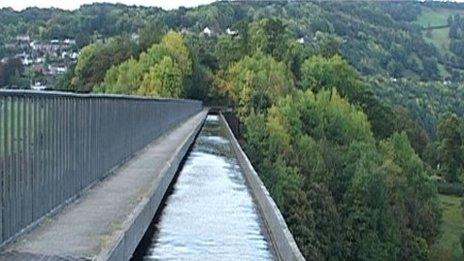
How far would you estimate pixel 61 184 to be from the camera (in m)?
12.2

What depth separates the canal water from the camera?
475 inches

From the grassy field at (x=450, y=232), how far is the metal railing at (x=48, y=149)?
2219 inches

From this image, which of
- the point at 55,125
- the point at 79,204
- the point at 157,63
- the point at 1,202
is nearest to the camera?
the point at 1,202

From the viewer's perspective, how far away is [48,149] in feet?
37.0

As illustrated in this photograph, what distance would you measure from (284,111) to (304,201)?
25.6 meters

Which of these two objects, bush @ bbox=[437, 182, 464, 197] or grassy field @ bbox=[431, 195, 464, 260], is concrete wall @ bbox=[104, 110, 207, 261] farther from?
bush @ bbox=[437, 182, 464, 197]

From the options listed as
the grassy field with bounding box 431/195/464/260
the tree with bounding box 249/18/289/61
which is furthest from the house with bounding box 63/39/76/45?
the grassy field with bounding box 431/195/464/260

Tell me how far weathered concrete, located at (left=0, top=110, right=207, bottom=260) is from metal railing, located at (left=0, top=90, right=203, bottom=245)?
0.66ft

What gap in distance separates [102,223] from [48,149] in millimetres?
1222

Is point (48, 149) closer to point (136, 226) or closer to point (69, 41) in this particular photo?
point (136, 226)

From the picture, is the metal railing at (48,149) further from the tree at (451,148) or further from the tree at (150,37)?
the tree at (451,148)

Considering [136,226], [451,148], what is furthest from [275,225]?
[451,148]

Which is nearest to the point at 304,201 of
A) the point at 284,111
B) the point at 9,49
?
the point at 284,111

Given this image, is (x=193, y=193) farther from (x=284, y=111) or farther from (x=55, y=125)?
(x=284, y=111)
